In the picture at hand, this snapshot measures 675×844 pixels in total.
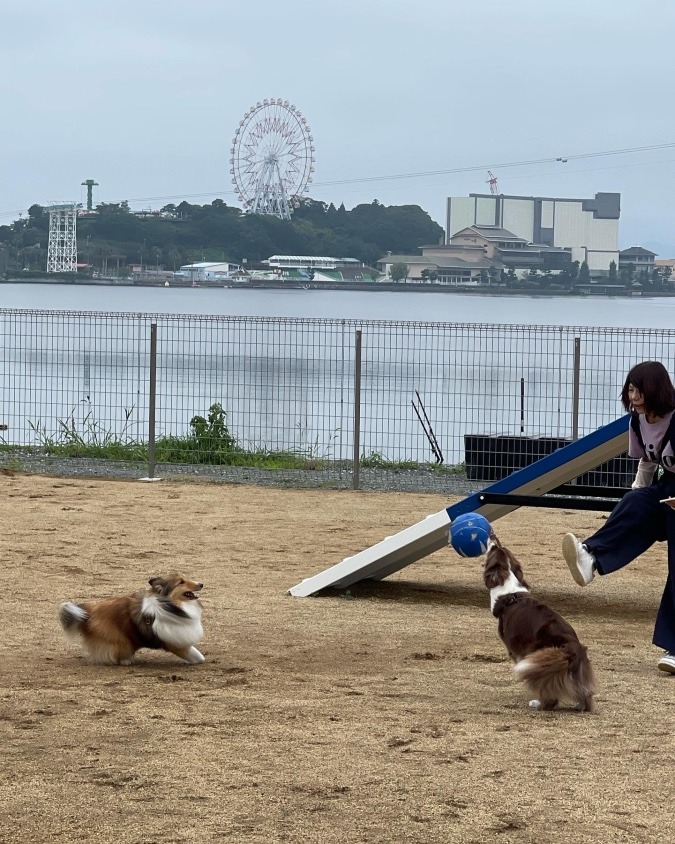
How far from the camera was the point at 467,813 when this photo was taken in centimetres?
385

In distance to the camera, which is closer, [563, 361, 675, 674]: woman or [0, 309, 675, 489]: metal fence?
[563, 361, 675, 674]: woman

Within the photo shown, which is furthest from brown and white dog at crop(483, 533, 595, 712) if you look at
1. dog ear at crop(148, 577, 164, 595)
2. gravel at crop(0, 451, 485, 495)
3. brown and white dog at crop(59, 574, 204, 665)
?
gravel at crop(0, 451, 485, 495)

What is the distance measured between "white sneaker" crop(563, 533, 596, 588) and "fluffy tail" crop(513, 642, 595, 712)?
85 centimetres

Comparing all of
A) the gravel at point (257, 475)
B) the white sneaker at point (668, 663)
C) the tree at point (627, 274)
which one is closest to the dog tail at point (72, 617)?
the white sneaker at point (668, 663)

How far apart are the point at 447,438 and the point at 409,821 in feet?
34.6

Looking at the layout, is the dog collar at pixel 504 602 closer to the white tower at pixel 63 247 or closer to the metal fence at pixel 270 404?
the metal fence at pixel 270 404

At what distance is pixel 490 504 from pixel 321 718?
2.69m

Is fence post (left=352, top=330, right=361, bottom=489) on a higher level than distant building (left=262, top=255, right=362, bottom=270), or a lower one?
lower

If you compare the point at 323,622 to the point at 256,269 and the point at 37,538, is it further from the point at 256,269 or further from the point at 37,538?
the point at 256,269

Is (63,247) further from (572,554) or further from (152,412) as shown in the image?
(572,554)

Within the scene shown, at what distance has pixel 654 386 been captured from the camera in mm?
5711

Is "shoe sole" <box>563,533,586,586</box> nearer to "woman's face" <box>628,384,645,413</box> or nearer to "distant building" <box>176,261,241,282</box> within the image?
"woman's face" <box>628,384,645,413</box>

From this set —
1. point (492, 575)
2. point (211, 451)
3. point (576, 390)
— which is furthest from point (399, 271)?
point (492, 575)

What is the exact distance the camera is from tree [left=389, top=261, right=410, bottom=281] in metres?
65.2
